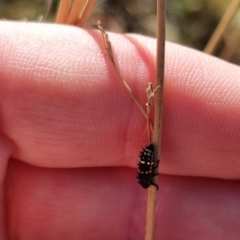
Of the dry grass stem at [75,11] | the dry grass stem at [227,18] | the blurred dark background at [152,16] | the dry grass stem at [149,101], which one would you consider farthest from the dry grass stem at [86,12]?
the blurred dark background at [152,16]

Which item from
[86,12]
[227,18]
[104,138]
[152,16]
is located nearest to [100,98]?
[104,138]

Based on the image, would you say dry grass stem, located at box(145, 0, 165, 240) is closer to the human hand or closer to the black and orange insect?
the black and orange insect

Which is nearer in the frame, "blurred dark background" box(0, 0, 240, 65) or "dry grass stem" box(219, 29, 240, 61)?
"dry grass stem" box(219, 29, 240, 61)

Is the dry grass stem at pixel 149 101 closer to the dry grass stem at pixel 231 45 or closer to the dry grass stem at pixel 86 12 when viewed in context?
the dry grass stem at pixel 86 12

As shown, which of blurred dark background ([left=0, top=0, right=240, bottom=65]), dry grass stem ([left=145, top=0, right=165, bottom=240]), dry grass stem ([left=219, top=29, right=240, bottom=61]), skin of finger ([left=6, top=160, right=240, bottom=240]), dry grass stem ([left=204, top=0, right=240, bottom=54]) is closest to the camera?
dry grass stem ([left=145, top=0, right=165, bottom=240])

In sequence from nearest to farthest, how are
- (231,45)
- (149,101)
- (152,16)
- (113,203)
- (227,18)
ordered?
(149,101)
(113,203)
(227,18)
(231,45)
(152,16)

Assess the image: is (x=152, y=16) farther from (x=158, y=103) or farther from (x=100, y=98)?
(x=158, y=103)

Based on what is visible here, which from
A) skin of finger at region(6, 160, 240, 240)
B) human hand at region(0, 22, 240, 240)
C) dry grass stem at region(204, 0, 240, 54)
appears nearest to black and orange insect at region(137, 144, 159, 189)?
human hand at region(0, 22, 240, 240)
